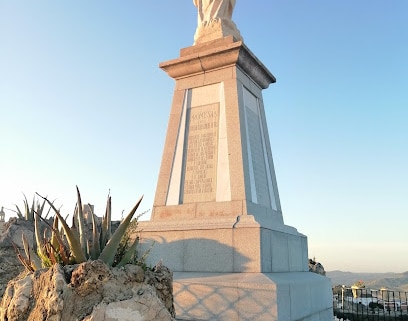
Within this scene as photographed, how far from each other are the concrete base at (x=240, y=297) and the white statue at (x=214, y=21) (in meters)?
5.18

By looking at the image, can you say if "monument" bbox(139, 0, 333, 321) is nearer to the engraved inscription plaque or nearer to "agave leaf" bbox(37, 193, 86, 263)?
the engraved inscription plaque

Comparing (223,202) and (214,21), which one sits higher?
(214,21)

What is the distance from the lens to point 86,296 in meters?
3.27

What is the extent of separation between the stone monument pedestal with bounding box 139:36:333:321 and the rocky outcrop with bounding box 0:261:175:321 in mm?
2566

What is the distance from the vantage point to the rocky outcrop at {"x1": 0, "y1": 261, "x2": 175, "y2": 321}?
125 inches

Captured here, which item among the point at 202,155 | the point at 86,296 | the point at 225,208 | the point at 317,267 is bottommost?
the point at 317,267

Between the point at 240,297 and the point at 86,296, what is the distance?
116 inches

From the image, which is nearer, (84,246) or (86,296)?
(86,296)

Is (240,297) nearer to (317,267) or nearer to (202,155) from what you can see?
(202,155)

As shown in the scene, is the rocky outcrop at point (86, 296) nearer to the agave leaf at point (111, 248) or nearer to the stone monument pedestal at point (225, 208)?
the agave leaf at point (111, 248)

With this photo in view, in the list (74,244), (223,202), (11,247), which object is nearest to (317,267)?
(223,202)

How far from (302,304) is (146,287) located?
3.73m

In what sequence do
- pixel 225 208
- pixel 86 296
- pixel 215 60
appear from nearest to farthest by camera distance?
pixel 86 296
pixel 225 208
pixel 215 60

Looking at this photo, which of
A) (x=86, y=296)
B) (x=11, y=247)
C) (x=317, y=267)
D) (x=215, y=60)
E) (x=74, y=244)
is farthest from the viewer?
(x=317, y=267)
